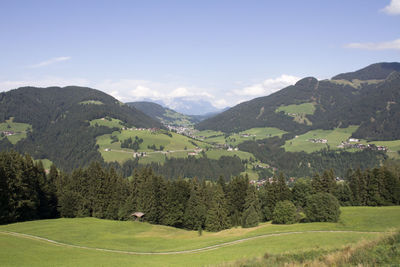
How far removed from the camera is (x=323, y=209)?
52.7m

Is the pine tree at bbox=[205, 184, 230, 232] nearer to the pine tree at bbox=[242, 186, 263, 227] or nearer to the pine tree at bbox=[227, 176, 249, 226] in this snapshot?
the pine tree at bbox=[242, 186, 263, 227]

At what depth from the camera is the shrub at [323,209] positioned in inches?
2034

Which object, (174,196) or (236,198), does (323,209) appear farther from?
(174,196)

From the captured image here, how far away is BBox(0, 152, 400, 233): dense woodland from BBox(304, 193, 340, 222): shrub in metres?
12.3

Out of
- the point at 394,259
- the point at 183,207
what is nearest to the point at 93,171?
the point at 183,207

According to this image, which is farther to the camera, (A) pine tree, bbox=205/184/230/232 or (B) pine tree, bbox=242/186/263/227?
(A) pine tree, bbox=205/184/230/232

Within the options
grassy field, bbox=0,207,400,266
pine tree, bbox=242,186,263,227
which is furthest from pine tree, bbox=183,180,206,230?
grassy field, bbox=0,207,400,266

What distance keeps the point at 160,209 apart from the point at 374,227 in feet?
155

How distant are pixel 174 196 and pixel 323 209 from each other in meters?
36.5

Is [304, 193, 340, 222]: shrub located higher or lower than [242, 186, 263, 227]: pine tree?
higher

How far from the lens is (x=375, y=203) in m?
74.1

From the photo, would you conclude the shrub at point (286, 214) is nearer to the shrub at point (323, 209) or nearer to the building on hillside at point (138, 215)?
the shrub at point (323, 209)

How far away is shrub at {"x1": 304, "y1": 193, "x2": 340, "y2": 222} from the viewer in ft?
169

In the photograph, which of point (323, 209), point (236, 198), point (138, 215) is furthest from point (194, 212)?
point (323, 209)
